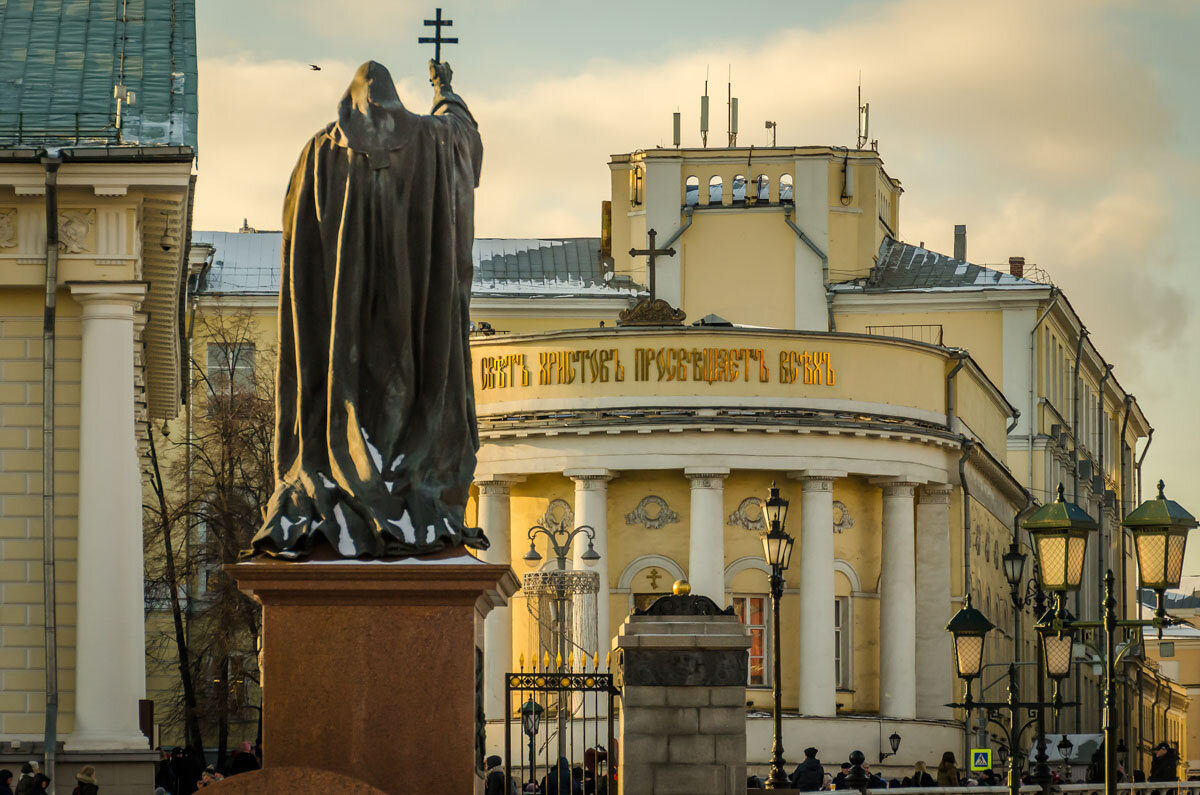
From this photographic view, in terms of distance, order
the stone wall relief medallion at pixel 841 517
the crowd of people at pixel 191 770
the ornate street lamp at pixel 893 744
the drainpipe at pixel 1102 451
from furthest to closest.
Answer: the drainpipe at pixel 1102 451 → the stone wall relief medallion at pixel 841 517 → the ornate street lamp at pixel 893 744 → the crowd of people at pixel 191 770

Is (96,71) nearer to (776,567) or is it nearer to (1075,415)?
(776,567)

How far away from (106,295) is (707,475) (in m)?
22.4

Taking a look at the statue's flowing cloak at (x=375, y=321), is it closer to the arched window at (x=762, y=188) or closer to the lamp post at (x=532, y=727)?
the lamp post at (x=532, y=727)

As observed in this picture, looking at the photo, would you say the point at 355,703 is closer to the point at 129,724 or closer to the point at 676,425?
the point at 129,724

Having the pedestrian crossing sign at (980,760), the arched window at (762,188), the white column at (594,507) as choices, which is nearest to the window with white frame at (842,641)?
the white column at (594,507)

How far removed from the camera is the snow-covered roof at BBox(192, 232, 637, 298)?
73.1 metres

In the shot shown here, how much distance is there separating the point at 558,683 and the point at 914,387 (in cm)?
3494

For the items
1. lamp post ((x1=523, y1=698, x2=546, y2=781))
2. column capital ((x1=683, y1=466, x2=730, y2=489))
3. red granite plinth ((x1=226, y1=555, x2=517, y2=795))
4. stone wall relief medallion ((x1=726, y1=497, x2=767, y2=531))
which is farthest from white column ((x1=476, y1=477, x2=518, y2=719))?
red granite plinth ((x1=226, y1=555, x2=517, y2=795))

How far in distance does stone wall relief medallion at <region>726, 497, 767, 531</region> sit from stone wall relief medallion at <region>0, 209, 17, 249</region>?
2438cm

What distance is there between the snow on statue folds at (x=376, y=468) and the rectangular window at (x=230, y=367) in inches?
1870

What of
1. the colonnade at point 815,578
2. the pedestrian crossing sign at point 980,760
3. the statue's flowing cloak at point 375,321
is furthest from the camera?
the colonnade at point 815,578

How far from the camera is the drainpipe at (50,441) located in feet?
95.1

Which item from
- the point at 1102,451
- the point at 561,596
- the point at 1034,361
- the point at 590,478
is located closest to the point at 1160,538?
the point at 561,596

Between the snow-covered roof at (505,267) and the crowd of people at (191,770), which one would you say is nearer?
the crowd of people at (191,770)
